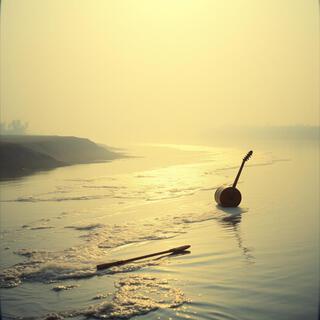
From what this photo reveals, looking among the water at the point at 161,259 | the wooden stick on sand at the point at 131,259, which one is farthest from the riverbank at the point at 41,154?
the wooden stick on sand at the point at 131,259

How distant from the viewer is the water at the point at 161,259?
8.12 metres

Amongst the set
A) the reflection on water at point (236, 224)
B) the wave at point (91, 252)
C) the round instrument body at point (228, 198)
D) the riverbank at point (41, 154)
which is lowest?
the wave at point (91, 252)

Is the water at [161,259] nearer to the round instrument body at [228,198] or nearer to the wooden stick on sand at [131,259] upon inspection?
the wooden stick on sand at [131,259]

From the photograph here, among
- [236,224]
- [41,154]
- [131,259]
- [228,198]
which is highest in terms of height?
[41,154]

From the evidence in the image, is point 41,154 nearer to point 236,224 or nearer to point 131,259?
point 236,224

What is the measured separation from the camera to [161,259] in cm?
1119

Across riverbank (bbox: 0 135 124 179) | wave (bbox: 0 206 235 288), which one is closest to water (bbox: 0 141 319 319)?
wave (bbox: 0 206 235 288)

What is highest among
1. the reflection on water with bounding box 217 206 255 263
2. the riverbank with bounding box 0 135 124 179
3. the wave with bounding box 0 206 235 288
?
the riverbank with bounding box 0 135 124 179

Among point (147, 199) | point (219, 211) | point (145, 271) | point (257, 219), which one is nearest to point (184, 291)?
point (145, 271)

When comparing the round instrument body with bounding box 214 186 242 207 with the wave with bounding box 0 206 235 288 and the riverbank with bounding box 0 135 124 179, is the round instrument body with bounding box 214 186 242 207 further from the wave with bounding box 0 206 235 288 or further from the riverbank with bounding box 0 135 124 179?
the riverbank with bounding box 0 135 124 179

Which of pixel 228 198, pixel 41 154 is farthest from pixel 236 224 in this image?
pixel 41 154

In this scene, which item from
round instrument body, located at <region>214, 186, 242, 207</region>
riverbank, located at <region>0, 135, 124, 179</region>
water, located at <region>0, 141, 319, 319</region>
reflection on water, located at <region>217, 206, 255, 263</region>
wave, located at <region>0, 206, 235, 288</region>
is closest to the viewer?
water, located at <region>0, 141, 319, 319</region>

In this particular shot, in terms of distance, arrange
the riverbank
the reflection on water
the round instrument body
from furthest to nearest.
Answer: the riverbank
the round instrument body
the reflection on water

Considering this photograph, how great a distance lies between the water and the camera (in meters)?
8.12
